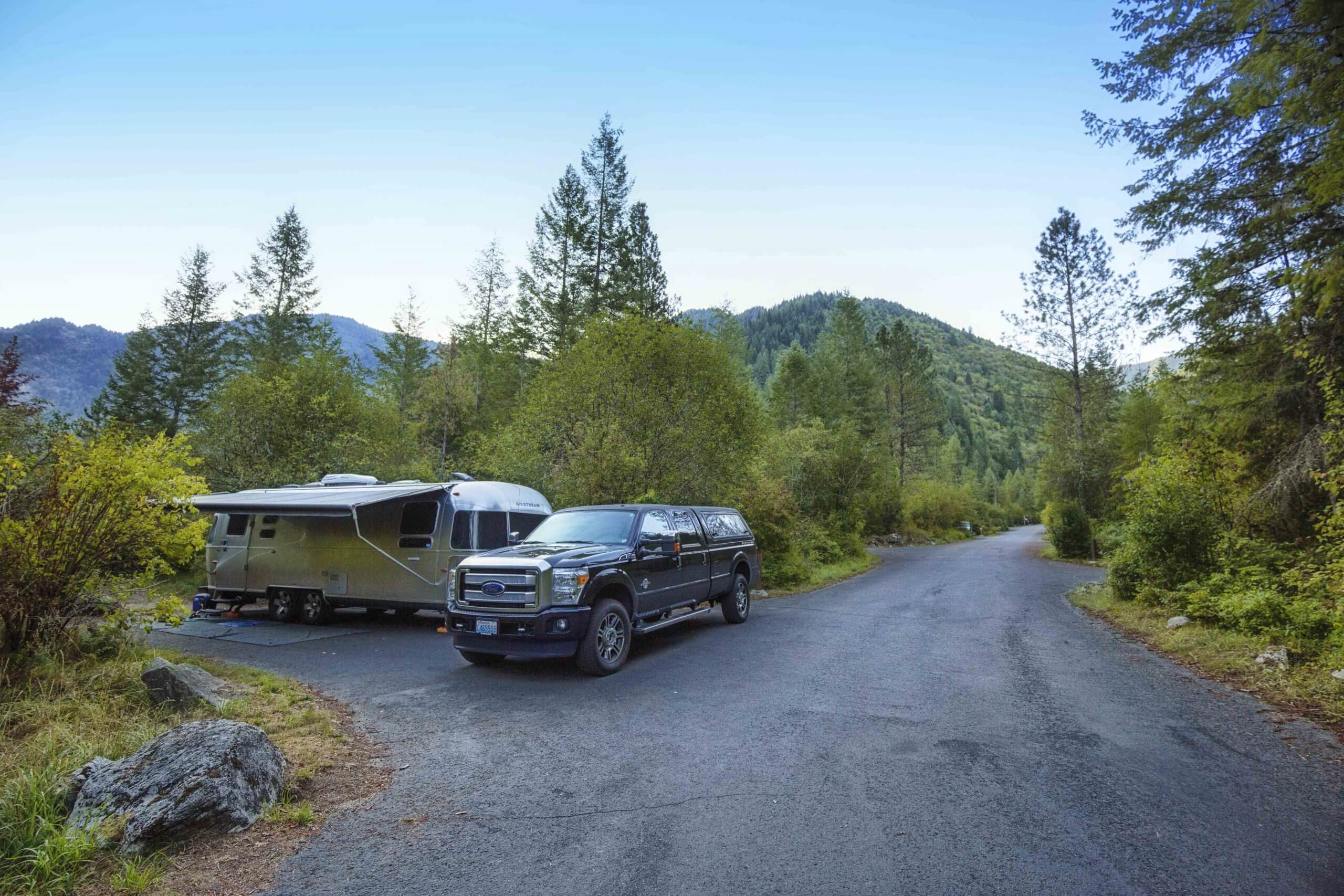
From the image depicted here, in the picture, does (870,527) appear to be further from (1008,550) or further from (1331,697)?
(1331,697)

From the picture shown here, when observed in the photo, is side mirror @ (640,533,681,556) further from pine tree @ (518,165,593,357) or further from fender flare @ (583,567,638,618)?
pine tree @ (518,165,593,357)

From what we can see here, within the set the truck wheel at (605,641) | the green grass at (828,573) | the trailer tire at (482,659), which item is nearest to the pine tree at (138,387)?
the trailer tire at (482,659)

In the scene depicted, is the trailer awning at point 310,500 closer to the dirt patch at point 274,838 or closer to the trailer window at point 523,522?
the trailer window at point 523,522

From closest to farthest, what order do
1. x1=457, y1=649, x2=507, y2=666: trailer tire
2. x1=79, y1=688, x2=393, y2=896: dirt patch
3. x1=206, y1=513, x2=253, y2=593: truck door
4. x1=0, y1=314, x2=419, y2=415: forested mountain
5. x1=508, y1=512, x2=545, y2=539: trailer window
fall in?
1. x1=79, y1=688, x2=393, y2=896: dirt patch
2. x1=457, y1=649, x2=507, y2=666: trailer tire
3. x1=508, y1=512, x2=545, y2=539: trailer window
4. x1=206, y1=513, x2=253, y2=593: truck door
5. x1=0, y1=314, x2=419, y2=415: forested mountain

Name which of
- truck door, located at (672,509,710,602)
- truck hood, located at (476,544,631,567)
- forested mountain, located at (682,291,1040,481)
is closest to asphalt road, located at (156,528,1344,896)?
truck door, located at (672,509,710,602)

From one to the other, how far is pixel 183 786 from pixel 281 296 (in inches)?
1197

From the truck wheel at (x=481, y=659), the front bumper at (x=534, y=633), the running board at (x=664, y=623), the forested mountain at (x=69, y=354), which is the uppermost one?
the forested mountain at (x=69, y=354)

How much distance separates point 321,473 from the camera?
59.2 ft

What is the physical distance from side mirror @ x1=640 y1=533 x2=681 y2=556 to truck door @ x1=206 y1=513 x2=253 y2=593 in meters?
8.27

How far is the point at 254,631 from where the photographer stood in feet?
34.6

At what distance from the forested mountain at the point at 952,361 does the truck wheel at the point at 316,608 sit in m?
40.1

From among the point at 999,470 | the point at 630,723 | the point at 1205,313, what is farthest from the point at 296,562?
the point at 999,470

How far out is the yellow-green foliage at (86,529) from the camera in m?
5.59

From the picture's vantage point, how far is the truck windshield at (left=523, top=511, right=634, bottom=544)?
8.34 meters
